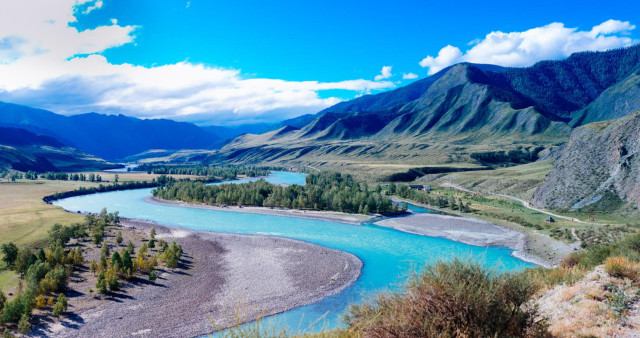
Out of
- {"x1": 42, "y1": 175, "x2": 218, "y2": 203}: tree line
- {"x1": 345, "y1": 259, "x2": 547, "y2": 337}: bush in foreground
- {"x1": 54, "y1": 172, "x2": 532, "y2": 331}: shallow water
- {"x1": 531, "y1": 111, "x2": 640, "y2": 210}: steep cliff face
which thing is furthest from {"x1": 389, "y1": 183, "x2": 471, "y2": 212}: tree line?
{"x1": 42, "y1": 175, "x2": 218, "y2": 203}: tree line

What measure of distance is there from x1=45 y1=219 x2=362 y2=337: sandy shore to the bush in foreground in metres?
15.1

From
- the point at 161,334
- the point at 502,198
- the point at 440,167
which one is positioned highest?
the point at 440,167

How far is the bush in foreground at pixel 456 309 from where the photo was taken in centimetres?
1021

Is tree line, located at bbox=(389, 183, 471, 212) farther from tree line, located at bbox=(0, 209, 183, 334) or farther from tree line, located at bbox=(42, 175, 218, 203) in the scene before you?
tree line, located at bbox=(42, 175, 218, 203)

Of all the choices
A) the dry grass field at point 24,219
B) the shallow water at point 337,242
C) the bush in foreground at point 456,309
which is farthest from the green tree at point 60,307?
the bush in foreground at point 456,309

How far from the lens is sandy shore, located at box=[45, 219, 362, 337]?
34031mm

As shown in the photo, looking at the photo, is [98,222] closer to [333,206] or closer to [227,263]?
[227,263]

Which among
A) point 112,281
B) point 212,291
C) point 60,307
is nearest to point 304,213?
point 212,291

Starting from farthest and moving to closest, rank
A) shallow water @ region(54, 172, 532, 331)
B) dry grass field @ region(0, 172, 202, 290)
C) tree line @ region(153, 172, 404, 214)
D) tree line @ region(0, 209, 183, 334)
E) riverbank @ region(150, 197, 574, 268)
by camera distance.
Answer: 1. tree line @ region(153, 172, 404, 214)
2. dry grass field @ region(0, 172, 202, 290)
3. riverbank @ region(150, 197, 574, 268)
4. shallow water @ region(54, 172, 532, 331)
5. tree line @ region(0, 209, 183, 334)

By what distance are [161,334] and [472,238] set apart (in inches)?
2183

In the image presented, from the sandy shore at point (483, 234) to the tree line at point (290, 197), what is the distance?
10546mm

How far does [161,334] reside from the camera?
32.9 metres

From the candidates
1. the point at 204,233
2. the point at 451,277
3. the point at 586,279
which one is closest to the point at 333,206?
the point at 204,233

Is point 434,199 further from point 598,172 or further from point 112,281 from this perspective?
point 112,281
